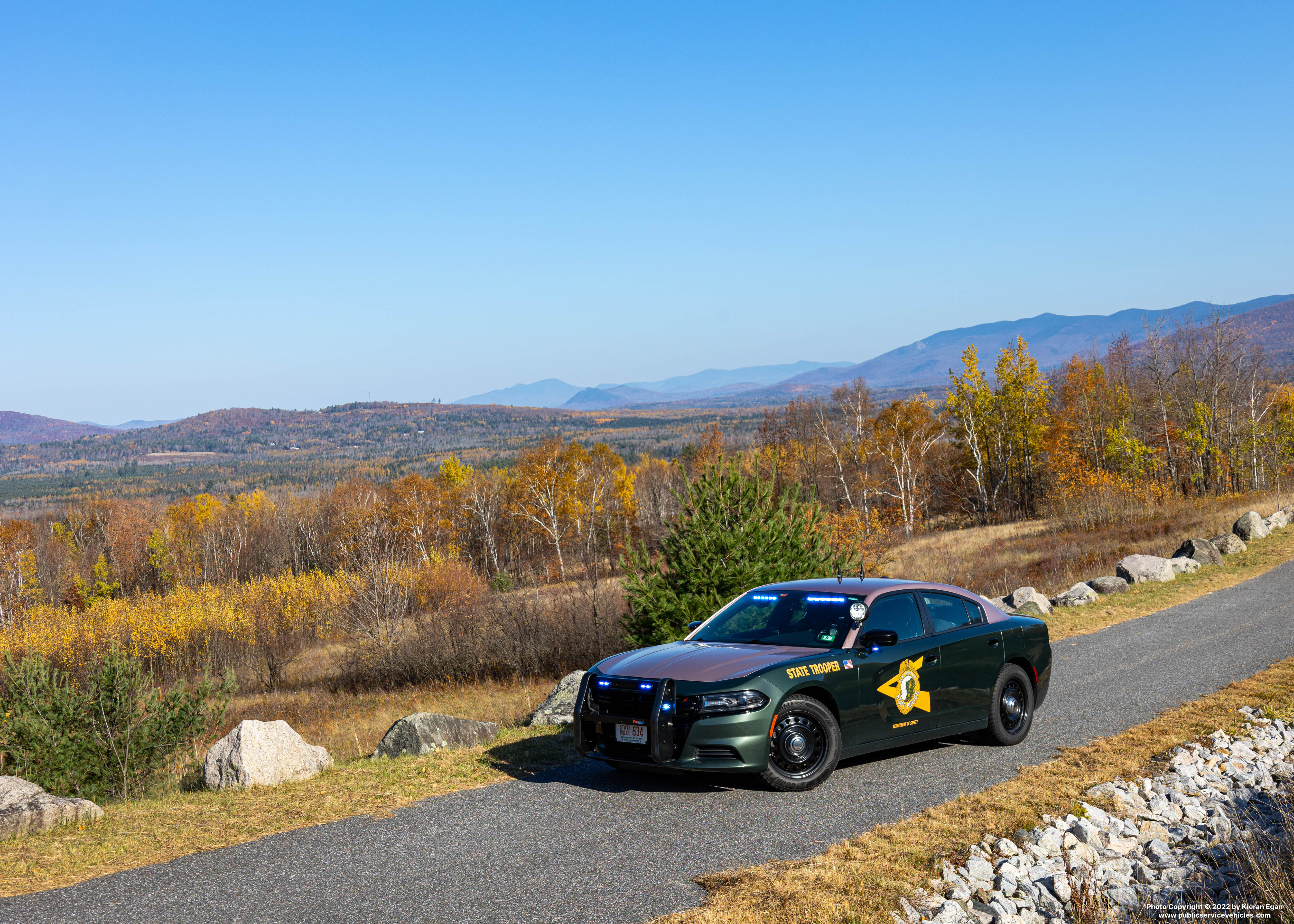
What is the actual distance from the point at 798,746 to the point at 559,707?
16.8 feet

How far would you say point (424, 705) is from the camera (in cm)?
2383

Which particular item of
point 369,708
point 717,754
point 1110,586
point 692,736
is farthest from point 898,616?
point 369,708

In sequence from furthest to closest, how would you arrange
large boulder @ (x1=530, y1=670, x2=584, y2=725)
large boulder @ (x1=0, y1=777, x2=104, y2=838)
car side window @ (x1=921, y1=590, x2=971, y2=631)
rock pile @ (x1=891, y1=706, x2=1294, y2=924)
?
large boulder @ (x1=530, y1=670, x2=584, y2=725), car side window @ (x1=921, y1=590, x2=971, y2=631), large boulder @ (x1=0, y1=777, x2=104, y2=838), rock pile @ (x1=891, y1=706, x2=1294, y2=924)

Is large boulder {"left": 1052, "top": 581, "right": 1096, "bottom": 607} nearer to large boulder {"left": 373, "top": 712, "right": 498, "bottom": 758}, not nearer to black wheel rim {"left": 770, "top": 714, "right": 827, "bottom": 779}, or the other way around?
black wheel rim {"left": 770, "top": 714, "right": 827, "bottom": 779}

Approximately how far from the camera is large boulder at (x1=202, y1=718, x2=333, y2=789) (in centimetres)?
941

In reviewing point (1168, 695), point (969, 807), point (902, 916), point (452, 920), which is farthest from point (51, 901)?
point (1168, 695)

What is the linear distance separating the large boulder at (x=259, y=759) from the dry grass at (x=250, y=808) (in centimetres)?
20

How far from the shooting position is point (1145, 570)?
22.5 metres

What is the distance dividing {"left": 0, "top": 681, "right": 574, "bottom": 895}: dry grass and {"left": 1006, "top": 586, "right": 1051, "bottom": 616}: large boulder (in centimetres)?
1145

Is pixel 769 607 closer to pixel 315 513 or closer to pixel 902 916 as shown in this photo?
pixel 902 916

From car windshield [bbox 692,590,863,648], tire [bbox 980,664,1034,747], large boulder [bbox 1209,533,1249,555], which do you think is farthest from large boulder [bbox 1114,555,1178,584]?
car windshield [bbox 692,590,863,648]

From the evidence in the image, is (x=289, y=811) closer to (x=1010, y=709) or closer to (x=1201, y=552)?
(x=1010, y=709)

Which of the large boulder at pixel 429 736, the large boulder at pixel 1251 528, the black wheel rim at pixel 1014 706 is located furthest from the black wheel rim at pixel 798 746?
the large boulder at pixel 1251 528

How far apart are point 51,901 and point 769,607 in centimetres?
619
